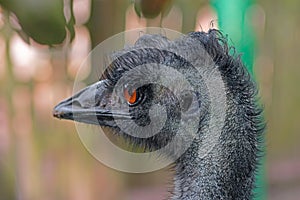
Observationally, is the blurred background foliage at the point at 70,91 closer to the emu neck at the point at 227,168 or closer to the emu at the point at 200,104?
the emu at the point at 200,104

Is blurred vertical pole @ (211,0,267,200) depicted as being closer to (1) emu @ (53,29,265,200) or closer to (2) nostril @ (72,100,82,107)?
(1) emu @ (53,29,265,200)

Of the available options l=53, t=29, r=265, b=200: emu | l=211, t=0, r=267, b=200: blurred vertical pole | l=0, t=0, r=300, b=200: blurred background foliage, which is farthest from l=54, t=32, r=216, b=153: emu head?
l=211, t=0, r=267, b=200: blurred vertical pole

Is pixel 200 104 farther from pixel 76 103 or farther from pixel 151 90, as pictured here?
pixel 76 103

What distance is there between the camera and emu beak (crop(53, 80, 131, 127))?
1219 millimetres

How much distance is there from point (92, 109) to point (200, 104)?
198mm

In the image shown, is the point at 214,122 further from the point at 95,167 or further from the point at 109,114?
the point at 95,167

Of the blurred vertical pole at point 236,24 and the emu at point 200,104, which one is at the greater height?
the blurred vertical pole at point 236,24

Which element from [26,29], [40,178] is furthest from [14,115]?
[26,29]

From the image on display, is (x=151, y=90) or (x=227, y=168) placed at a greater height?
(x=151, y=90)

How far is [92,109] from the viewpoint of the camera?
4.00 feet

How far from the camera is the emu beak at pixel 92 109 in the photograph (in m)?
1.22

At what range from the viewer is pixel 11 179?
239 centimetres

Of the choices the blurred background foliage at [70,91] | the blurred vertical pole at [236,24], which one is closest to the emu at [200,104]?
the blurred background foliage at [70,91]

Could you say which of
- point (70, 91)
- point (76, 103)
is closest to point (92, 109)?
point (76, 103)
